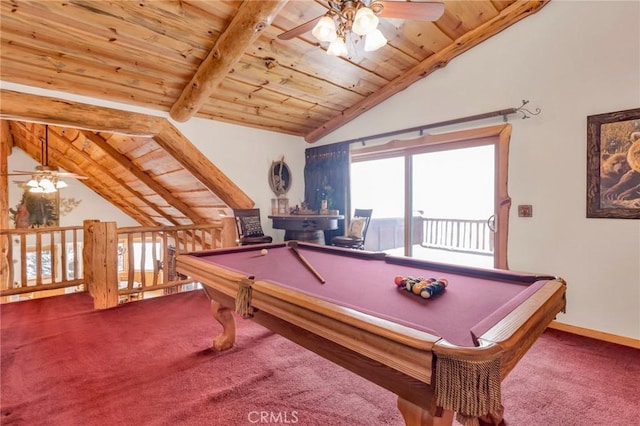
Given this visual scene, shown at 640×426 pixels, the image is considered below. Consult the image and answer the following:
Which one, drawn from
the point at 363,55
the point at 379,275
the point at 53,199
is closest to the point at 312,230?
the point at 363,55

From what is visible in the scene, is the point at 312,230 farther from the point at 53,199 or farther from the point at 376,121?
the point at 53,199

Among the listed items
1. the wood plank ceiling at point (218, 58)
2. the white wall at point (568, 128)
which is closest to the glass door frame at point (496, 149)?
the white wall at point (568, 128)

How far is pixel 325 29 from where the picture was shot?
2008 millimetres

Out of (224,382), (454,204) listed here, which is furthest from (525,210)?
(224,382)

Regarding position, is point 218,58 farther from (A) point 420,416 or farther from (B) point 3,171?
(B) point 3,171

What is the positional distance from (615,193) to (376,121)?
272 cm

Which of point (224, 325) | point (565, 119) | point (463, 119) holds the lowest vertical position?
point (224, 325)

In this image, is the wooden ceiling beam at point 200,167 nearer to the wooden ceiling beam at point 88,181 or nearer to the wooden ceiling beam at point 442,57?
A: the wooden ceiling beam at point 442,57

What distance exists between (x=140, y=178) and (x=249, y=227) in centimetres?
257

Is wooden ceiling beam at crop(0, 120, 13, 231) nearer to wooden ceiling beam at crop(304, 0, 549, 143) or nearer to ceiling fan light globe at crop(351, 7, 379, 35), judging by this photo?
wooden ceiling beam at crop(304, 0, 549, 143)

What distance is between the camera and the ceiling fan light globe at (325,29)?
2.00 m

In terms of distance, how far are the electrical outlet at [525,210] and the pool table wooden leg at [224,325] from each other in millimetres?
2977

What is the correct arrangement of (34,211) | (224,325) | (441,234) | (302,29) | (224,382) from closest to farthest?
(224,382), (302,29), (224,325), (441,234), (34,211)

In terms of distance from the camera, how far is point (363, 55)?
3.39 m
